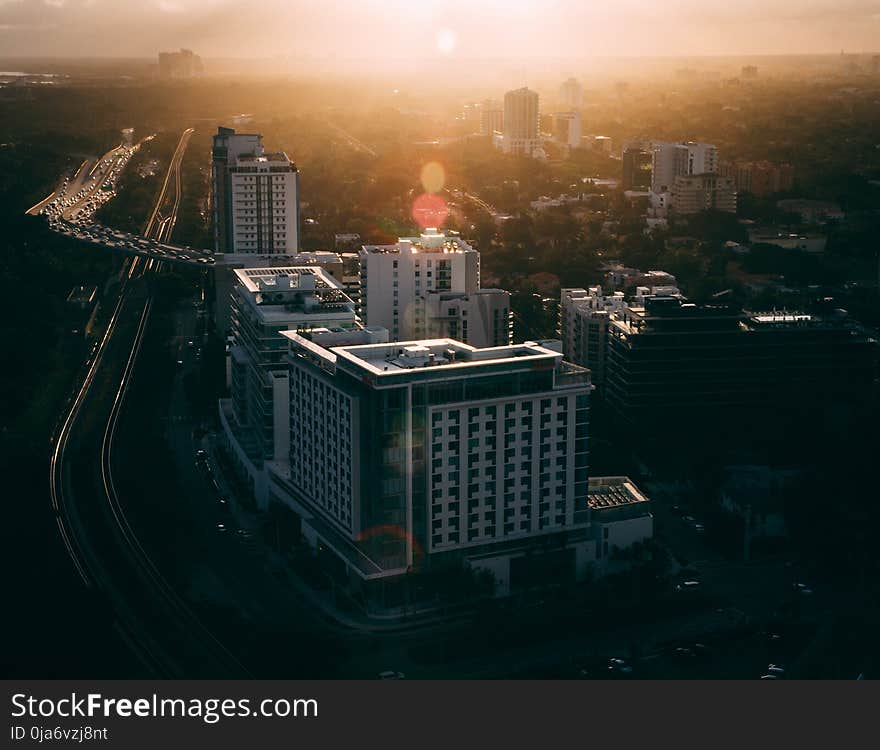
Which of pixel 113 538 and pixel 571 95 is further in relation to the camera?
pixel 571 95

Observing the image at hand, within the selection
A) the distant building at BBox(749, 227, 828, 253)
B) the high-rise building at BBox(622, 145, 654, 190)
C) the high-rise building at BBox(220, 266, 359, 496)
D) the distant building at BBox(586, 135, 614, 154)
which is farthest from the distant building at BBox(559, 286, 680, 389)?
the distant building at BBox(586, 135, 614, 154)

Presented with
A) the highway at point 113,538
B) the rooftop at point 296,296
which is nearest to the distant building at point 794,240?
the highway at point 113,538

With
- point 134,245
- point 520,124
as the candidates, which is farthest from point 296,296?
point 520,124

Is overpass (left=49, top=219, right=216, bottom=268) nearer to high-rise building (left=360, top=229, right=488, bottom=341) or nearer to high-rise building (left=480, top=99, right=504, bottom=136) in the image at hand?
high-rise building (left=360, top=229, right=488, bottom=341)

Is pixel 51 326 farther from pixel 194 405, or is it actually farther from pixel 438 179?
pixel 438 179

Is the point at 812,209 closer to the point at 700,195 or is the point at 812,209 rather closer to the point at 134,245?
the point at 700,195
